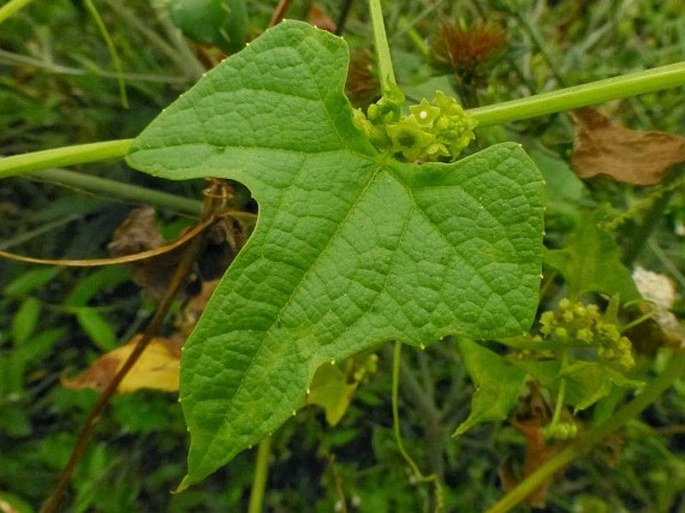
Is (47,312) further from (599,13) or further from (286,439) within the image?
(599,13)

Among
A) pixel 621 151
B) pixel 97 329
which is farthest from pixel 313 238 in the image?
pixel 97 329

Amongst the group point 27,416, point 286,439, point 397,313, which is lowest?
point 286,439

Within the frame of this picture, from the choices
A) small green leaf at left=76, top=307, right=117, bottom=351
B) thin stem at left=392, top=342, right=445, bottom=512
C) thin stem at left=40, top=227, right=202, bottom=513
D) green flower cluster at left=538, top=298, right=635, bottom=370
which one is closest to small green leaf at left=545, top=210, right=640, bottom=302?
green flower cluster at left=538, top=298, right=635, bottom=370

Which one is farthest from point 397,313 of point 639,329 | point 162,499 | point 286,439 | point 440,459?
point 162,499

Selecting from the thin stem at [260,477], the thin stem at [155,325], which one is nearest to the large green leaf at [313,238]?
the thin stem at [155,325]

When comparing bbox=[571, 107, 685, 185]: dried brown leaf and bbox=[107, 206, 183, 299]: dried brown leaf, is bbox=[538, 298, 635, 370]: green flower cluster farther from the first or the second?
bbox=[107, 206, 183, 299]: dried brown leaf

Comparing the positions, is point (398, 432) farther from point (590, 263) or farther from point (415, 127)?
point (415, 127)

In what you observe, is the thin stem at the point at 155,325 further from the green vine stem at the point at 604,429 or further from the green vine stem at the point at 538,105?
the green vine stem at the point at 604,429

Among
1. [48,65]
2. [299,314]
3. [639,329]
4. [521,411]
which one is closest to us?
[299,314]
